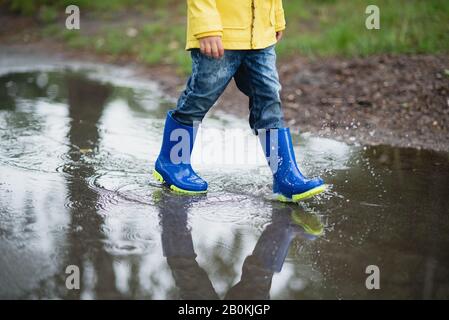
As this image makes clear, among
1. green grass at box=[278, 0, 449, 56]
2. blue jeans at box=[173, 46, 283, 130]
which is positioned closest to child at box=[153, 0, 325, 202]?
blue jeans at box=[173, 46, 283, 130]

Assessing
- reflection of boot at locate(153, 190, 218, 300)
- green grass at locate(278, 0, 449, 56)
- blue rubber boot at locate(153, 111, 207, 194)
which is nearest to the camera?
reflection of boot at locate(153, 190, 218, 300)

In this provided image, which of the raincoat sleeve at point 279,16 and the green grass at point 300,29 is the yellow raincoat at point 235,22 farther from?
the green grass at point 300,29

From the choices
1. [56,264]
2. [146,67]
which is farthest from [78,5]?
[56,264]

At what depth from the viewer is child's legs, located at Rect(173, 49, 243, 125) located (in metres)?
3.10

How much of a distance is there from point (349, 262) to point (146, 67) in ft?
18.0

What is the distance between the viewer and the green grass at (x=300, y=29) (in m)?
6.77

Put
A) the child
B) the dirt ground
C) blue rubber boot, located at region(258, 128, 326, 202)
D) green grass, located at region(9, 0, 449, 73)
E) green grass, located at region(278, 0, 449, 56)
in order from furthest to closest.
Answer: green grass, located at region(9, 0, 449, 73)
green grass, located at region(278, 0, 449, 56)
the dirt ground
blue rubber boot, located at region(258, 128, 326, 202)
the child

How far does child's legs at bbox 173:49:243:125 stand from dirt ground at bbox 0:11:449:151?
174 cm

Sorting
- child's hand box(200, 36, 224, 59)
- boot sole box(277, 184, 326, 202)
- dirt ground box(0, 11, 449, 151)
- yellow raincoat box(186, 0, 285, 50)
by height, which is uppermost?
yellow raincoat box(186, 0, 285, 50)

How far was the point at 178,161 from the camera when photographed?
3.41m

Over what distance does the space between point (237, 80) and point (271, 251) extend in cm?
111

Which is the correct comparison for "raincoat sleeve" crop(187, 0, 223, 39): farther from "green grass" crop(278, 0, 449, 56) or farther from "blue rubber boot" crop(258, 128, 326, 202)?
"green grass" crop(278, 0, 449, 56)

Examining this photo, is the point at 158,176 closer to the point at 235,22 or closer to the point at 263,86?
the point at 263,86
